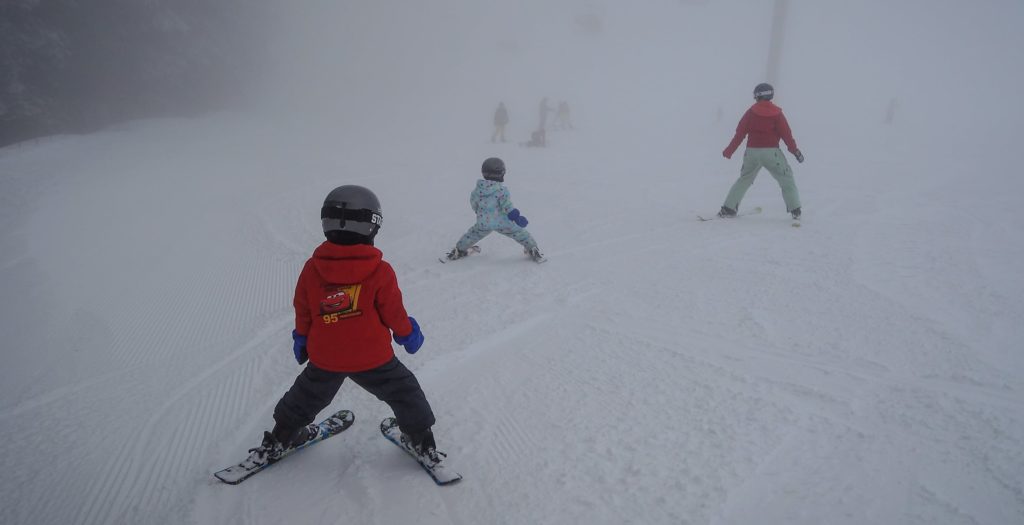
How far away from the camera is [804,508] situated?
1.88m

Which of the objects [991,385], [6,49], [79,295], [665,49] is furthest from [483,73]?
[991,385]

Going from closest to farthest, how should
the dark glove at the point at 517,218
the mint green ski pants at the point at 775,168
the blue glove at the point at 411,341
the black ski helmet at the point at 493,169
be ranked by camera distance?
the blue glove at the point at 411,341 → the dark glove at the point at 517,218 → the black ski helmet at the point at 493,169 → the mint green ski pants at the point at 775,168

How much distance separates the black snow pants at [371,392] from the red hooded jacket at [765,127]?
513 cm

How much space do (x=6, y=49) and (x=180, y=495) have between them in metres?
18.4

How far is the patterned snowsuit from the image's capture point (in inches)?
184

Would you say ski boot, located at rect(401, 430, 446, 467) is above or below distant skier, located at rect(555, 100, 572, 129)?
below

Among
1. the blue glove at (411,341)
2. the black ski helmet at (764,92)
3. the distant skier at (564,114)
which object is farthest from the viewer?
the distant skier at (564,114)

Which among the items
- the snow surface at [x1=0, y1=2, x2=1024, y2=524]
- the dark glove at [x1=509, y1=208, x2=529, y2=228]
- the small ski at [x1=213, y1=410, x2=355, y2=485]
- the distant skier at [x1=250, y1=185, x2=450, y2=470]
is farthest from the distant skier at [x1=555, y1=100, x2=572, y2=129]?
the distant skier at [x1=250, y1=185, x2=450, y2=470]

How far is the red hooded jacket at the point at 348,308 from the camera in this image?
1.91 metres

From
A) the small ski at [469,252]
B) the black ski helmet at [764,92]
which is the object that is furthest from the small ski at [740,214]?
the small ski at [469,252]

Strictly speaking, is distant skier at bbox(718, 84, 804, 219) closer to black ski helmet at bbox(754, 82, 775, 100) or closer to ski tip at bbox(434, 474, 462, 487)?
black ski helmet at bbox(754, 82, 775, 100)

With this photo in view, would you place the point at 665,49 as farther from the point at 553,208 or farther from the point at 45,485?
the point at 45,485

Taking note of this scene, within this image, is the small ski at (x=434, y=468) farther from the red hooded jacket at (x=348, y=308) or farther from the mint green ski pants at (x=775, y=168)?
the mint green ski pants at (x=775, y=168)

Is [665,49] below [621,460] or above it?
above
